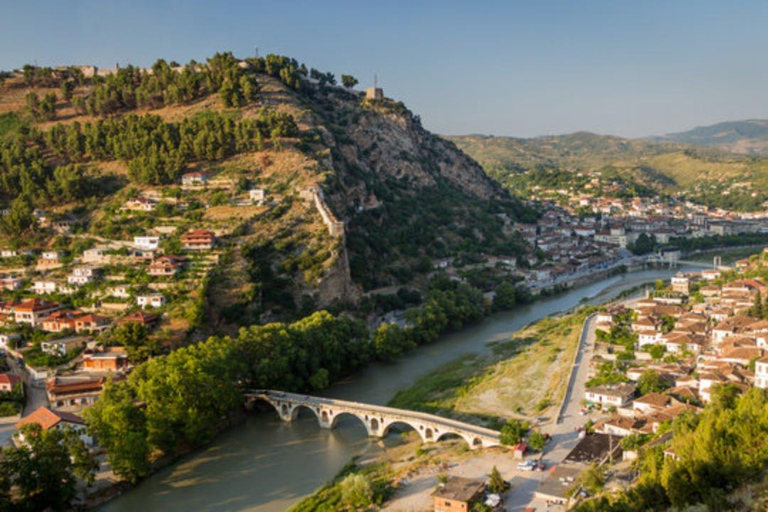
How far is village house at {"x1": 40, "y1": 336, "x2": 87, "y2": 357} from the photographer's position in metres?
27.1

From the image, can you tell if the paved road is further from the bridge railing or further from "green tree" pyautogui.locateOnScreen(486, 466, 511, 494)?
the bridge railing

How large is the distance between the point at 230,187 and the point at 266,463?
22891 millimetres

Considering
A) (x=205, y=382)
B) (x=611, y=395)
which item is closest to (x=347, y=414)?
(x=205, y=382)

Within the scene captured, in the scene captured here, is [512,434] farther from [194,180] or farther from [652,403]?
[194,180]

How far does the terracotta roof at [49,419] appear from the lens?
20.2 m

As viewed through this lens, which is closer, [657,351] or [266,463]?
[266,463]

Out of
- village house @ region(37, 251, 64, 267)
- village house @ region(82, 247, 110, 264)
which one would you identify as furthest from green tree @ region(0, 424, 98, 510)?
village house @ region(37, 251, 64, 267)

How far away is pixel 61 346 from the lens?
2720 cm

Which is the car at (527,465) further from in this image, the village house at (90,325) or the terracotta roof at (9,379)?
the village house at (90,325)

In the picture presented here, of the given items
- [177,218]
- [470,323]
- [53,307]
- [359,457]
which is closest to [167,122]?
[177,218]

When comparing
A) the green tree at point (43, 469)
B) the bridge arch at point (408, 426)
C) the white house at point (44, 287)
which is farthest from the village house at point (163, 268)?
the bridge arch at point (408, 426)

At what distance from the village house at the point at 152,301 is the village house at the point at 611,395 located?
63.2 ft

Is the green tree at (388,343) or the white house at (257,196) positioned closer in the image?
the green tree at (388,343)

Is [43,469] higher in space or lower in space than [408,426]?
higher
